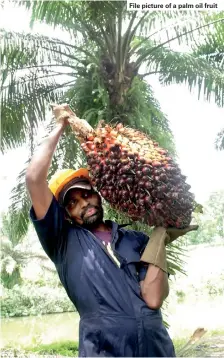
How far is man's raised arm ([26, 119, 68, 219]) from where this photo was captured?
45.0 inches

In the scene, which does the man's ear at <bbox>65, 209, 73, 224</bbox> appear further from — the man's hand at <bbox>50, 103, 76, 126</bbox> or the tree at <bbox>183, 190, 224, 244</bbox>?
the tree at <bbox>183, 190, 224, 244</bbox>

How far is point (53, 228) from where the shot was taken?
1.18m

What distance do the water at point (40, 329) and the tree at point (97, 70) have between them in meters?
1.86

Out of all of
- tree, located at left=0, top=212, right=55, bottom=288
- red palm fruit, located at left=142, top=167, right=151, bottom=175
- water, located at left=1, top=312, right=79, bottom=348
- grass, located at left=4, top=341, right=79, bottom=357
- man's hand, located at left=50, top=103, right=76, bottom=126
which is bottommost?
water, located at left=1, top=312, right=79, bottom=348

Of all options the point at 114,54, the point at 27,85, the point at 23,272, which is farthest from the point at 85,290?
the point at 23,272

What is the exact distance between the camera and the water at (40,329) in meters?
5.03

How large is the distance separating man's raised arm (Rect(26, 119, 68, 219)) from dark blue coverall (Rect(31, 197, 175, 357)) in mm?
22

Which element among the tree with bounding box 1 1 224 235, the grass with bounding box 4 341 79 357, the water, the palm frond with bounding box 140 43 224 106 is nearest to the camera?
the tree with bounding box 1 1 224 235

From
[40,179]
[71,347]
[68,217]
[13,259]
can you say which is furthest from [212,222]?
[13,259]

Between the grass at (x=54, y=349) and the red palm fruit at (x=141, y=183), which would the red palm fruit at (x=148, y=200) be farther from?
the grass at (x=54, y=349)

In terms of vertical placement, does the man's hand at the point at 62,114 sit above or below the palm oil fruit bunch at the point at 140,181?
above

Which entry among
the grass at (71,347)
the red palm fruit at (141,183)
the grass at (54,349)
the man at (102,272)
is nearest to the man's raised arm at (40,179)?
the man at (102,272)

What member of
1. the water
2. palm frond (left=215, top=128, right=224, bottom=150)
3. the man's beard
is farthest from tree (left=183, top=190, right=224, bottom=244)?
the man's beard

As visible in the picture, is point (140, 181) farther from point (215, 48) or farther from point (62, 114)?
point (215, 48)
